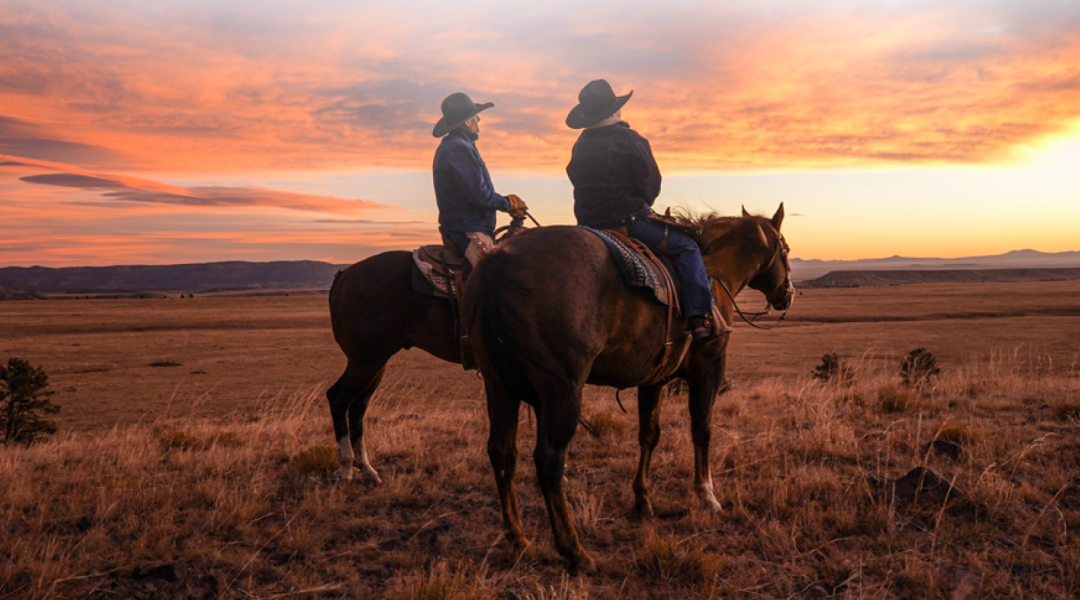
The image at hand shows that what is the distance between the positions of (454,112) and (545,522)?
3686mm

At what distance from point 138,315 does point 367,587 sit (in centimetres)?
7056

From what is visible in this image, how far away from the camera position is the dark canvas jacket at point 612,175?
4.75 meters

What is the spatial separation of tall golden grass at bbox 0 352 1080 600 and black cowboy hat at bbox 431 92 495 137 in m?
3.21

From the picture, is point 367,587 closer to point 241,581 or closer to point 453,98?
point 241,581

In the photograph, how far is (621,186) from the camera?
15.8 feet

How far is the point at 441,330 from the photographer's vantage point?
5727 millimetres

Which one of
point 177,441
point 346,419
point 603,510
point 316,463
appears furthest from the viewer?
point 177,441

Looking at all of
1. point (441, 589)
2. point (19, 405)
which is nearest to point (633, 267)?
point (441, 589)

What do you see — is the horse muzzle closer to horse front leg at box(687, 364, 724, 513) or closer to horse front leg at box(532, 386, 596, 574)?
horse front leg at box(687, 364, 724, 513)

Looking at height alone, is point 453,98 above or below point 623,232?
above

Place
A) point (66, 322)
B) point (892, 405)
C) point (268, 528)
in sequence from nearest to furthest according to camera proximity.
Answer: point (268, 528) < point (892, 405) < point (66, 322)

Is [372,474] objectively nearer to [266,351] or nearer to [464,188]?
[464,188]

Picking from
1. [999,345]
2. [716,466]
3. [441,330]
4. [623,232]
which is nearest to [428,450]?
[441,330]

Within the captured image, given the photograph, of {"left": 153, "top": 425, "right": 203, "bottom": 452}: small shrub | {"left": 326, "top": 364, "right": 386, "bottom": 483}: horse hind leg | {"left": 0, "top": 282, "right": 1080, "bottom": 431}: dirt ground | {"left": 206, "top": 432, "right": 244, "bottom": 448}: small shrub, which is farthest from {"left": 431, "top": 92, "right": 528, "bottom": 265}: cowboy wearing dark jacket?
{"left": 0, "top": 282, "right": 1080, "bottom": 431}: dirt ground
